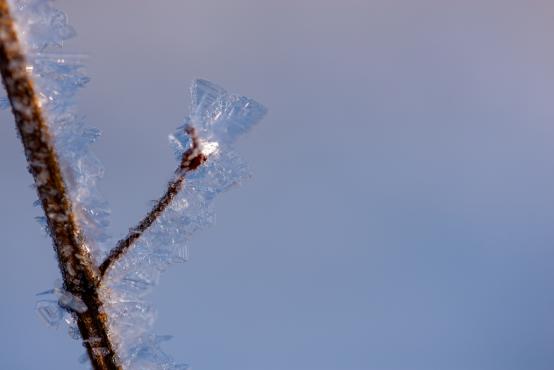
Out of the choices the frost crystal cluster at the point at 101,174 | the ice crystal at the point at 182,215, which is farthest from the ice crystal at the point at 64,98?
the ice crystal at the point at 182,215

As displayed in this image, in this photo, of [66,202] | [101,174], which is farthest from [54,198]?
[101,174]

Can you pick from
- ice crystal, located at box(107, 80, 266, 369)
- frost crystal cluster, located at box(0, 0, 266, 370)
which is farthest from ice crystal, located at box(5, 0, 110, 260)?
ice crystal, located at box(107, 80, 266, 369)

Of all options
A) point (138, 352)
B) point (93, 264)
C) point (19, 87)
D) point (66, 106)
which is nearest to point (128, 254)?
point (93, 264)

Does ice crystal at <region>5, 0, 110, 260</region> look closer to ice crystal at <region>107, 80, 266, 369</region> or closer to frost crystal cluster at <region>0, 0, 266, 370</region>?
frost crystal cluster at <region>0, 0, 266, 370</region>

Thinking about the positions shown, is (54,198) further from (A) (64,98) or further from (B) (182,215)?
(B) (182,215)

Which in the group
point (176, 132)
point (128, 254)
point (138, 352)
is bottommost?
point (138, 352)

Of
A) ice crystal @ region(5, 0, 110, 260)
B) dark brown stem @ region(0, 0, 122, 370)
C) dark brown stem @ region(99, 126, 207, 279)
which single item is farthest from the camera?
dark brown stem @ region(99, 126, 207, 279)

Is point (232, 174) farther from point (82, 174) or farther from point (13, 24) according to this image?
point (13, 24)

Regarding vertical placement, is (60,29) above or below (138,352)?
above

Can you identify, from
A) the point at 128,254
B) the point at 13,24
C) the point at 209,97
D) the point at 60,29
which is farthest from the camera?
the point at 128,254
